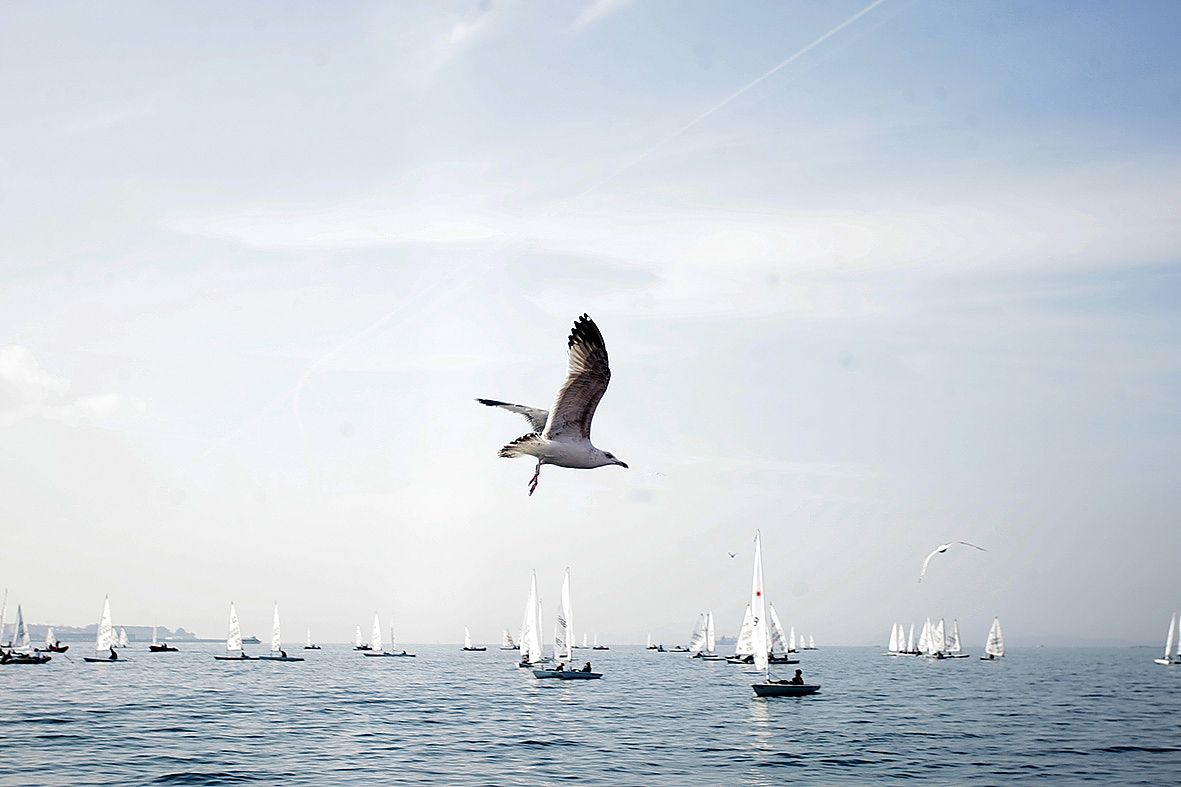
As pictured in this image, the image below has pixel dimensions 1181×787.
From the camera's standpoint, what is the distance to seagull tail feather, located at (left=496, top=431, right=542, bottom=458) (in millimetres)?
17844

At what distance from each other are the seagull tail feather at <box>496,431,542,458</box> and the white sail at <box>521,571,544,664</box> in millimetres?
86723

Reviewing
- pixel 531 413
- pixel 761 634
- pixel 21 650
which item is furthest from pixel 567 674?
pixel 531 413

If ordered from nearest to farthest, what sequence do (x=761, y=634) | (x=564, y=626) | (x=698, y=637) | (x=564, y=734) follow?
(x=564, y=734), (x=761, y=634), (x=564, y=626), (x=698, y=637)

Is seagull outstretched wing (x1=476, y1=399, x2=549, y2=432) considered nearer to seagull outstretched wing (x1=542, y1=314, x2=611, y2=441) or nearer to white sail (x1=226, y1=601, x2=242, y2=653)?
seagull outstretched wing (x1=542, y1=314, x2=611, y2=441)

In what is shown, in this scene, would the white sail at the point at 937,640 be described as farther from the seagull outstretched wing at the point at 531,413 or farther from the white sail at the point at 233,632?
the seagull outstretched wing at the point at 531,413

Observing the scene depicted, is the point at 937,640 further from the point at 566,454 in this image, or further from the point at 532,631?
the point at 566,454

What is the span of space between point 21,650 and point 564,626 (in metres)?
77.1

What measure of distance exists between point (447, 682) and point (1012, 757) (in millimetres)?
85032

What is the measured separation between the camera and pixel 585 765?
50.9m

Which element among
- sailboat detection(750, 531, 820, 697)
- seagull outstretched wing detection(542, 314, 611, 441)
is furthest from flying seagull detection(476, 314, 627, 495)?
sailboat detection(750, 531, 820, 697)

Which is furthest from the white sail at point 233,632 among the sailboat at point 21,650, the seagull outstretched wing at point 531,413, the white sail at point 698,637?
the seagull outstretched wing at point 531,413

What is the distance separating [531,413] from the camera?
18719 millimetres

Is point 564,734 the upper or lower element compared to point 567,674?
upper

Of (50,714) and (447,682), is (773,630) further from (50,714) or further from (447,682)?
(50,714)
